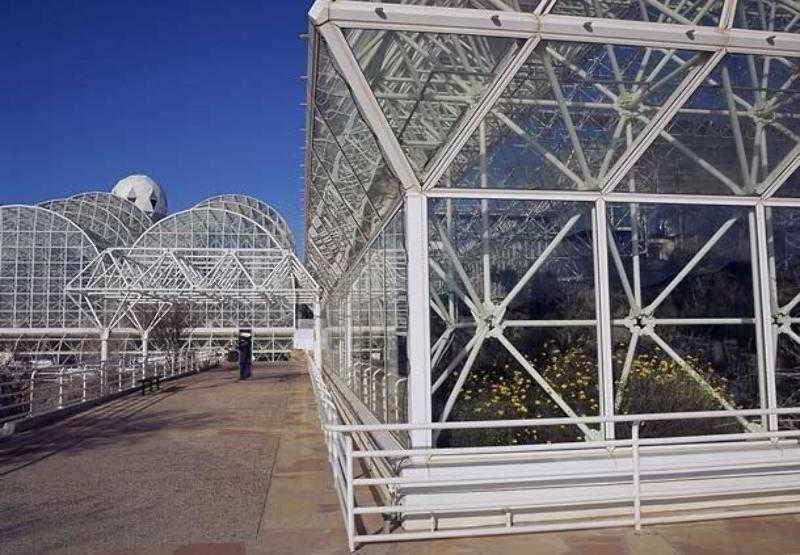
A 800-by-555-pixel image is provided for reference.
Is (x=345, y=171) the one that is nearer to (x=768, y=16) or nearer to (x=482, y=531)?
(x=768, y=16)

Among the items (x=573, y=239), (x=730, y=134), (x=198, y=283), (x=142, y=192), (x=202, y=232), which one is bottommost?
(x=573, y=239)

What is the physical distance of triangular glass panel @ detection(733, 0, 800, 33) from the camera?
695cm

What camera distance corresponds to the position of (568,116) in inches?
273

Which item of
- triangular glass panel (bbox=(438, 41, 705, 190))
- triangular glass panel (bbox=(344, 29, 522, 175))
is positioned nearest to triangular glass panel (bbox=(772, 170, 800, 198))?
triangular glass panel (bbox=(438, 41, 705, 190))

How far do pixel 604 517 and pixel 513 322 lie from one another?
1.95 meters

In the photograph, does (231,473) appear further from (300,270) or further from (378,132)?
(300,270)

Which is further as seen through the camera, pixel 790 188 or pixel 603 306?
pixel 790 188

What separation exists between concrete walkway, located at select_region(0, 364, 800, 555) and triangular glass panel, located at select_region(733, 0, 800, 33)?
14.6 feet

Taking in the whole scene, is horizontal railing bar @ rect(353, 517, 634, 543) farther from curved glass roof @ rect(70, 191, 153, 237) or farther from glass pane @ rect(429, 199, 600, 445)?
curved glass roof @ rect(70, 191, 153, 237)

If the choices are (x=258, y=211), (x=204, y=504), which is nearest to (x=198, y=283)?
(x=204, y=504)

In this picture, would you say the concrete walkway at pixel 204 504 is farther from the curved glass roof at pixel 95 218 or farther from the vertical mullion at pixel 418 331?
the curved glass roof at pixel 95 218

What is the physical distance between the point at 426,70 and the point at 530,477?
365 centimetres

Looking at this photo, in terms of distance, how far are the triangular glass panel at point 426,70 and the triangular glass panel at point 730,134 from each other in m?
1.98

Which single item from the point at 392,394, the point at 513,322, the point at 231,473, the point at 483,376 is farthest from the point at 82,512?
the point at 513,322
